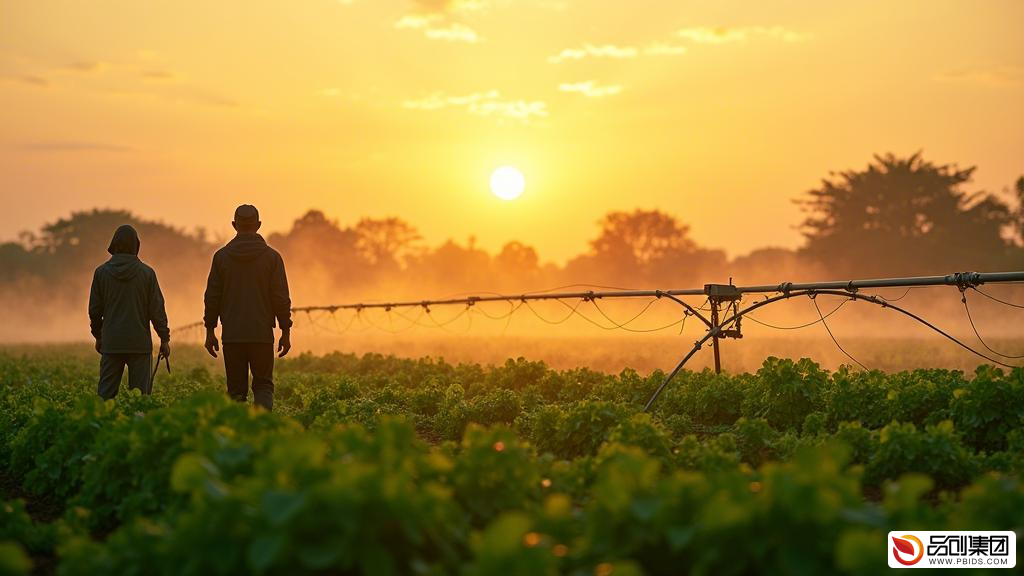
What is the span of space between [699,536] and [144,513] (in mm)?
4730

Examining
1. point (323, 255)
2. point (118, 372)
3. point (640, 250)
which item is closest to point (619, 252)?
point (640, 250)

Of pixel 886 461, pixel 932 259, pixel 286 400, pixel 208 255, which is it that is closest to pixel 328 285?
pixel 208 255

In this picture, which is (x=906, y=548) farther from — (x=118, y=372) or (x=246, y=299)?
(x=118, y=372)

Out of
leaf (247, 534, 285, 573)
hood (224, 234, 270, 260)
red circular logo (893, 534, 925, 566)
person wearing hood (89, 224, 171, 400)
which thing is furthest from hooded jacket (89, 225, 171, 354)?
red circular logo (893, 534, 925, 566)

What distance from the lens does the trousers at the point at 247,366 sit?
41.8ft

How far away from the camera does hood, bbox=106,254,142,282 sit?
13.7 metres

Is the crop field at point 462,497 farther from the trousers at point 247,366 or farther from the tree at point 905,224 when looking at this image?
the tree at point 905,224

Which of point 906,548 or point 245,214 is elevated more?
point 245,214

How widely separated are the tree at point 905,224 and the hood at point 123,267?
239ft

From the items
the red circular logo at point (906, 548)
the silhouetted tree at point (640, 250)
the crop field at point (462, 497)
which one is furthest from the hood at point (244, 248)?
the silhouetted tree at point (640, 250)

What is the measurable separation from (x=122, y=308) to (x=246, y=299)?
2.25 meters

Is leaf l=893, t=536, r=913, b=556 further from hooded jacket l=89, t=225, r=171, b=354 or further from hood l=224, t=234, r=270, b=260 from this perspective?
hooded jacket l=89, t=225, r=171, b=354

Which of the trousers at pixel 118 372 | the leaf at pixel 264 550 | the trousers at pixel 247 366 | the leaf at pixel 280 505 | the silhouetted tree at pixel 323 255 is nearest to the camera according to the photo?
the leaf at pixel 264 550

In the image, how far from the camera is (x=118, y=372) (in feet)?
46.6
